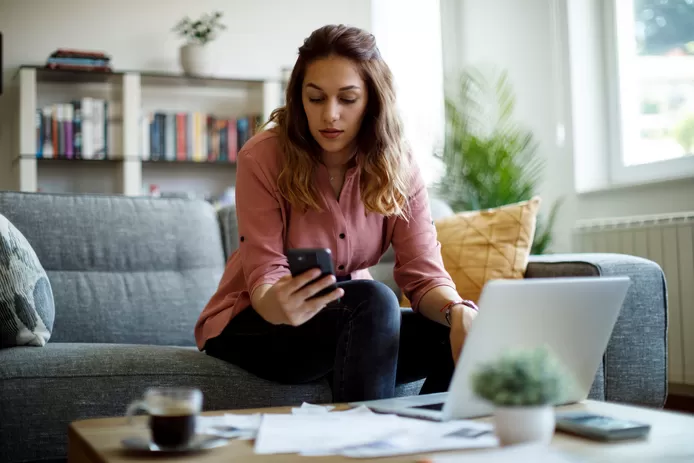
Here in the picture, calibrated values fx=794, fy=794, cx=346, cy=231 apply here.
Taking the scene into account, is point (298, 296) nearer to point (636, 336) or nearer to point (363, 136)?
point (363, 136)

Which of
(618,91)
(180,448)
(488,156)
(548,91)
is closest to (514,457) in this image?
(180,448)

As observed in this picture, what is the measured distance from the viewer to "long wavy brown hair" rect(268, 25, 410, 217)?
5.26 ft

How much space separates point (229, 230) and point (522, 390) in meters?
1.68

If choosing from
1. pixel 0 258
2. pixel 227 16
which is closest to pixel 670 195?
pixel 0 258

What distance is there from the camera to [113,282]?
215 cm

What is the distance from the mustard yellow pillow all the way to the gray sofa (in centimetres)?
7

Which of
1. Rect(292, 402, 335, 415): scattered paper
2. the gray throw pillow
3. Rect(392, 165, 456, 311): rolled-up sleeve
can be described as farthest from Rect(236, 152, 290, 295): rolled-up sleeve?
the gray throw pillow

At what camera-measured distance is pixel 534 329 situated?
105 cm

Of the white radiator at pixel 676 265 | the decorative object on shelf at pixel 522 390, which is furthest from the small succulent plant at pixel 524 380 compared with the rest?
the white radiator at pixel 676 265

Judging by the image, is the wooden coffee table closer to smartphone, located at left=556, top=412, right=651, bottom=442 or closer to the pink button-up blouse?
smartphone, located at left=556, top=412, right=651, bottom=442

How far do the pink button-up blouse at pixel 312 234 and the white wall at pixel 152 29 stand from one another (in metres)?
3.05

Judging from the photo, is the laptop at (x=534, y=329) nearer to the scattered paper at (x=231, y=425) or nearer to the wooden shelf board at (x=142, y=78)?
the scattered paper at (x=231, y=425)

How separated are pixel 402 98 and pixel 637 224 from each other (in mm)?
2120

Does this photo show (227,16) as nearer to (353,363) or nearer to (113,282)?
(113,282)
